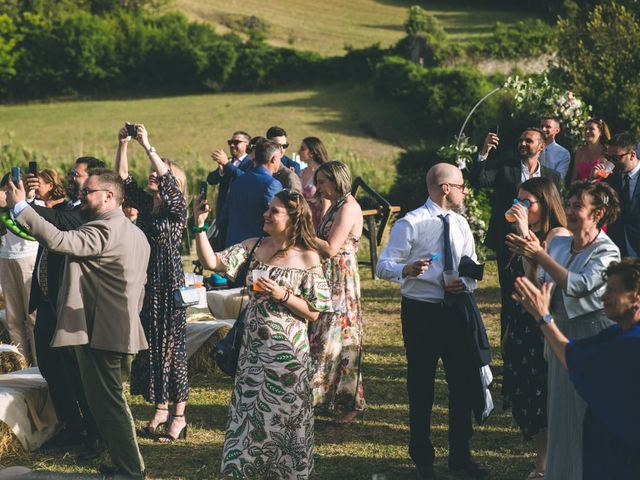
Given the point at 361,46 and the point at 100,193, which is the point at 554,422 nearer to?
the point at 100,193

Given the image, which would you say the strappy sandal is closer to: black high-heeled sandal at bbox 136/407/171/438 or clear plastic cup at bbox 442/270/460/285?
clear plastic cup at bbox 442/270/460/285

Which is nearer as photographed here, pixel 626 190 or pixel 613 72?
pixel 626 190

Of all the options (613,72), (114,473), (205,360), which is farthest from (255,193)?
(613,72)

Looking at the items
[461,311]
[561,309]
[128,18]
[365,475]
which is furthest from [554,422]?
[128,18]

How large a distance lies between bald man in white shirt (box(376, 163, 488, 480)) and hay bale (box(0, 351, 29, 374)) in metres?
3.78

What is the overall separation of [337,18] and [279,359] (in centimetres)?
5108

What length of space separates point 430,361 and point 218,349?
1.43m

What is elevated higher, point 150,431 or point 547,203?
A: point 547,203

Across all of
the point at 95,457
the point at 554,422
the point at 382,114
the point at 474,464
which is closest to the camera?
the point at 554,422

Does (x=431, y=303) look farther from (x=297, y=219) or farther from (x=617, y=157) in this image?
(x=617, y=157)

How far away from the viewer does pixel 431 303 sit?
5789mm

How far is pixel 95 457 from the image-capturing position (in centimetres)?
644

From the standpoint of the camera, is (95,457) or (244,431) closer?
(244,431)

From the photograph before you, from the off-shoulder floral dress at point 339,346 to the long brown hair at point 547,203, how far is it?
6.30 feet
